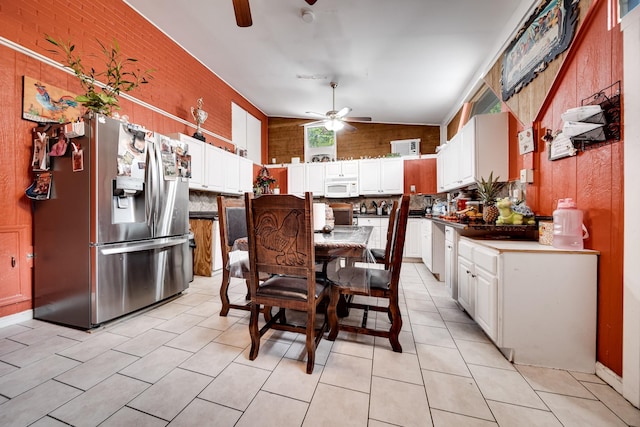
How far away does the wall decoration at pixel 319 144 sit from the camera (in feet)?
19.7

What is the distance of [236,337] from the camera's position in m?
1.90

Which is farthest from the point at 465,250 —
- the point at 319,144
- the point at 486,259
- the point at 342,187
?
the point at 319,144

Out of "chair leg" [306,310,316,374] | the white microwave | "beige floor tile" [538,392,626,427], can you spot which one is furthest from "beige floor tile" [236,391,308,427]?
the white microwave

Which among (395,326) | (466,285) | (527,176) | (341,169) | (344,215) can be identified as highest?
(341,169)

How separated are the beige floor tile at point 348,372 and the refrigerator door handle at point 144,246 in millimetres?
1944

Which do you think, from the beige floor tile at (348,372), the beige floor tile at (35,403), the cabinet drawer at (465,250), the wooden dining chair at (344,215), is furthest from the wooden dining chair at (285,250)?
the wooden dining chair at (344,215)

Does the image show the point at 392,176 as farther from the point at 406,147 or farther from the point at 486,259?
the point at 486,259

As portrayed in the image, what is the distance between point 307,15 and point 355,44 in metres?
0.73

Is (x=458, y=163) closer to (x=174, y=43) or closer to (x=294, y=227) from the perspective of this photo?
(x=294, y=227)

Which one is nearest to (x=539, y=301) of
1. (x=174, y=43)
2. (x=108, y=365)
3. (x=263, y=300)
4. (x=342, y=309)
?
(x=342, y=309)

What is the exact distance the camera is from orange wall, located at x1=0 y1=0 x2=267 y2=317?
2.02 metres

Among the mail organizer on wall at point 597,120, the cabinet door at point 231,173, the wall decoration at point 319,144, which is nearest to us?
the mail organizer on wall at point 597,120

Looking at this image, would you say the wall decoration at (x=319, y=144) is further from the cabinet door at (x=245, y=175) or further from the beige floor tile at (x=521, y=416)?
the beige floor tile at (x=521, y=416)

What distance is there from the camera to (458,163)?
3.54 metres
